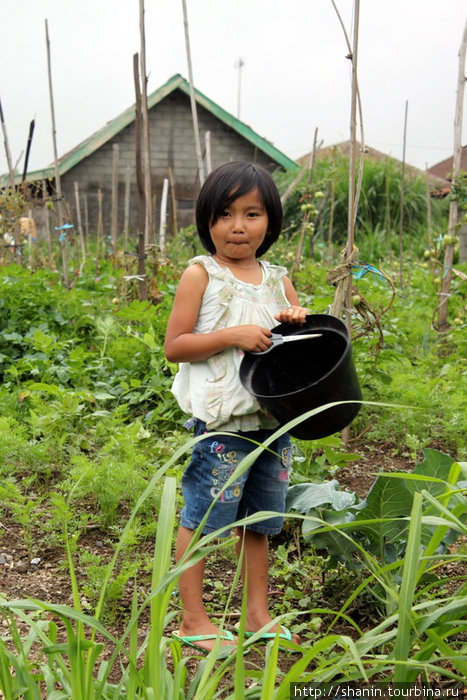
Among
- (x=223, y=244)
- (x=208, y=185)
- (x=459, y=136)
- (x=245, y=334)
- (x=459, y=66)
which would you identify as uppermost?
(x=459, y=66)

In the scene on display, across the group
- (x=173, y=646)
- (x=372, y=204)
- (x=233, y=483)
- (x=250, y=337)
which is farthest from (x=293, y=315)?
(x=372, y=204)

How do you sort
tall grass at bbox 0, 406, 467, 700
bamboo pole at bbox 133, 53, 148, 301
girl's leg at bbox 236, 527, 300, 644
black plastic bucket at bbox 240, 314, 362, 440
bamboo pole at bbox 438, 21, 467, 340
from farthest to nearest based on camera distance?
bamboo pole at bbox 133, 53, 148, 301 < bamboo pole at bbox 438, 21, 467, 340 < girl's leg at bbox 236, 527, 300, 644 < black plastic bucket at bbox 240, 314, 362, 440 < tall grass at bbox 0, 406, 467, 700

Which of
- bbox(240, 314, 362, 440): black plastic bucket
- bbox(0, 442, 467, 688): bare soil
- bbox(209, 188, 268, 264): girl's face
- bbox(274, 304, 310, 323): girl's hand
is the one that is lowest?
bbox(0, 442, 467, 688): bare soil

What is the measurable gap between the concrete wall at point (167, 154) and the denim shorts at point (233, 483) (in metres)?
13.5

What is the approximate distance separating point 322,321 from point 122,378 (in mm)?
2559

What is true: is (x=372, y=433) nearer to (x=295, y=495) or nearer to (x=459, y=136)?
(x=295, y=495)

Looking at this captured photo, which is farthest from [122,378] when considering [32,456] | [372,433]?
[372,433]

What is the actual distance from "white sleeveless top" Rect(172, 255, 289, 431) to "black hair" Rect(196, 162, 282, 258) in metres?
0.14

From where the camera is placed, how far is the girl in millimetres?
2043

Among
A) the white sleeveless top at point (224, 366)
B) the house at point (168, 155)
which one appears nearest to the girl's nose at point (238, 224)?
the white sleeveless top at point (224, 366)

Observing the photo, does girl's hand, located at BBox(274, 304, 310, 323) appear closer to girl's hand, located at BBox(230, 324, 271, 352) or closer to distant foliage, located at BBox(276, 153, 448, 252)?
girl's hand, located at BBox(230, 324, 271, 352)

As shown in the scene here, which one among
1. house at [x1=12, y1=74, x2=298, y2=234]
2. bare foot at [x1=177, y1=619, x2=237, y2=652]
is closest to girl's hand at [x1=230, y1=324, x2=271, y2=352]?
bare foot at [x1=177, y1=619, x2=237, y2=652]

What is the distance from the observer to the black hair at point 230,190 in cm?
206

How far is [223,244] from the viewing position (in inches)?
83.5
